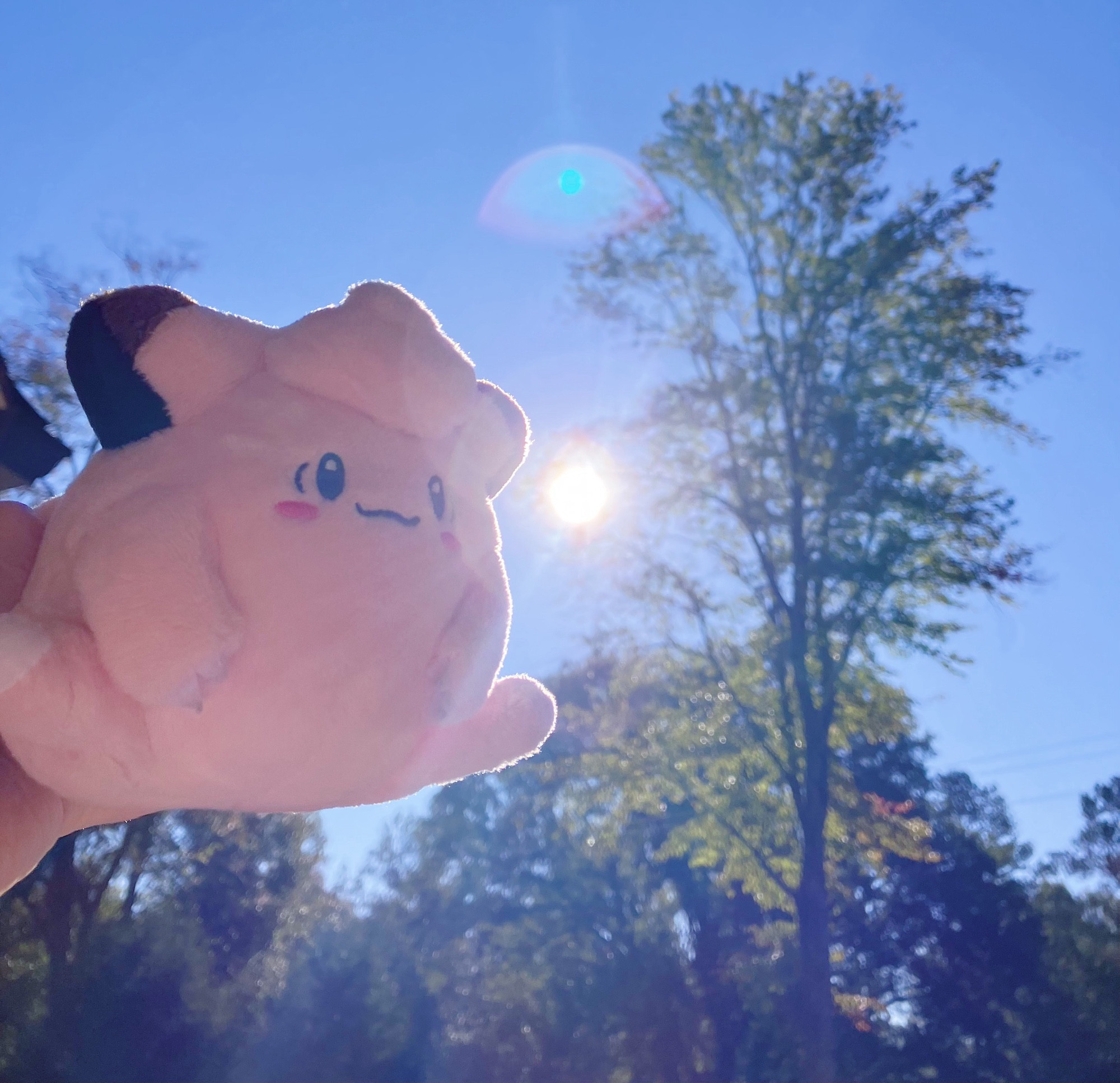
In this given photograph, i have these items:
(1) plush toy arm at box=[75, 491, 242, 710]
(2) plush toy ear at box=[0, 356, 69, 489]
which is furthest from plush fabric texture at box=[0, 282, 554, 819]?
(2) plush toy ear at box=[0, 356, 69, 489]

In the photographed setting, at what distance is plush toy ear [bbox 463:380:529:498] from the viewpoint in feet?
6.72

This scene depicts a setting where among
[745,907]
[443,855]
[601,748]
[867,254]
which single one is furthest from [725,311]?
[443,855]

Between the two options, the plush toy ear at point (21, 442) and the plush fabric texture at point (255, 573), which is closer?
the plush fabric texture at point (255, 573)

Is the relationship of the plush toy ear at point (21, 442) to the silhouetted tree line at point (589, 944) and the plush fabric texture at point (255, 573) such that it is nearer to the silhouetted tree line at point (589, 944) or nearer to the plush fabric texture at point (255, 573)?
the plush fabric texture at point (255, 573)

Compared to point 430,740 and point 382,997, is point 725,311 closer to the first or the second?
point 430,740

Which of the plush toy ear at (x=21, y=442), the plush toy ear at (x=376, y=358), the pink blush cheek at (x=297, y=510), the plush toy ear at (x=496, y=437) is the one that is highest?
the plush toy ear at (x=496, y=437)

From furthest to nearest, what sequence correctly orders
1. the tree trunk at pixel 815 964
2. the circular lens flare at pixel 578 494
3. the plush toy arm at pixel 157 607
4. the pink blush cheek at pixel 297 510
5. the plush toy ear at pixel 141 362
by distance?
the circular lens flare at pixel 578 494 < the tree trunk at pixel 815 964 < the plush toy ear at pixel 141 362 < the pink blush cheek at pixel 297 510 < the plush toy arm at pixel 157 607

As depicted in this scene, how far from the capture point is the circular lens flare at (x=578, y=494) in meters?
9.80

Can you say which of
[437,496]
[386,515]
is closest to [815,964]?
[437,496]

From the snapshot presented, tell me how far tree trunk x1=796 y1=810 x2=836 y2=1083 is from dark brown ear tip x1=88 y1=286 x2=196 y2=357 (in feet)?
26.0

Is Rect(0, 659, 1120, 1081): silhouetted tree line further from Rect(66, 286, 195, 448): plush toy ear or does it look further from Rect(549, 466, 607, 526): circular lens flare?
Rect(66, 286, 195, 448): plush toy ear

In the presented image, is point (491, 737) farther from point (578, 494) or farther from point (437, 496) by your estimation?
point (578, 494)

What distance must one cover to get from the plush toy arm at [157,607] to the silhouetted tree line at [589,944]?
317 inches

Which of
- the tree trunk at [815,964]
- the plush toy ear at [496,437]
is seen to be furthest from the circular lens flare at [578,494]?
the plush toy ear at [496,437]
